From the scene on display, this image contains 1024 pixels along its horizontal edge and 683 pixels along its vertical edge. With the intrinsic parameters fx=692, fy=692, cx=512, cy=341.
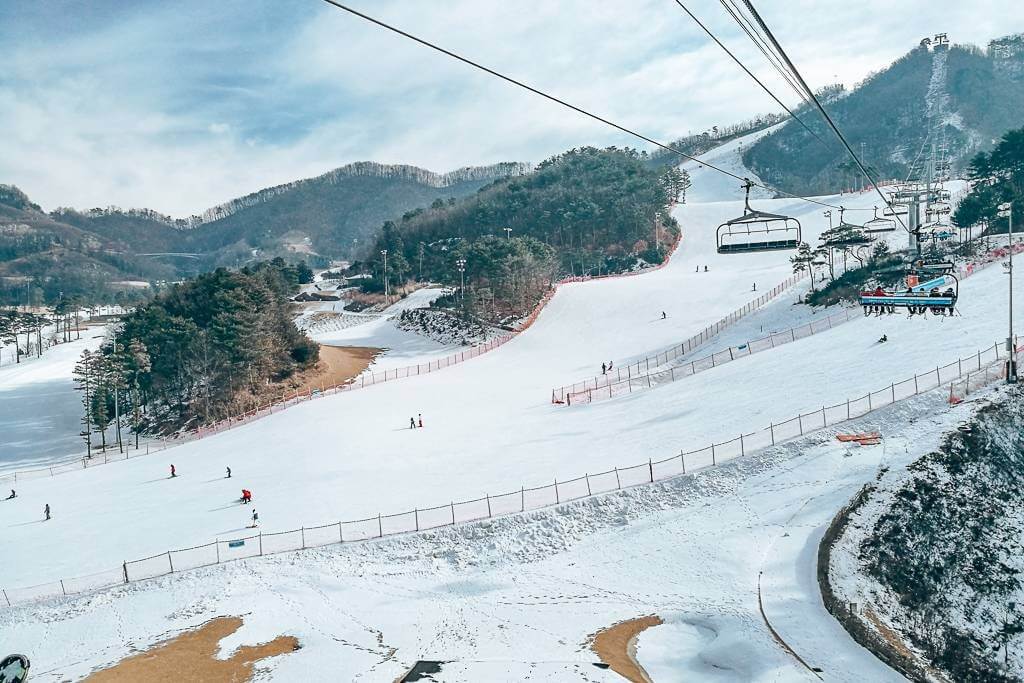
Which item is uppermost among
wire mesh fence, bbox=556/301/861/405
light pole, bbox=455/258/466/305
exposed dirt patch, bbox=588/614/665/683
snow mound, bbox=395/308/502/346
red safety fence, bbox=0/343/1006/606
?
light pole, bbox=455/258/466/305

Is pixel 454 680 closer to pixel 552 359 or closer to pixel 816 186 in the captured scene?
pixel 552 359

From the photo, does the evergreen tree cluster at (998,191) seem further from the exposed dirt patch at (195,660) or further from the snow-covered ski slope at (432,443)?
the exposed dirt patch at (195,660)

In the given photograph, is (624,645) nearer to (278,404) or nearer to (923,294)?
(923,294)

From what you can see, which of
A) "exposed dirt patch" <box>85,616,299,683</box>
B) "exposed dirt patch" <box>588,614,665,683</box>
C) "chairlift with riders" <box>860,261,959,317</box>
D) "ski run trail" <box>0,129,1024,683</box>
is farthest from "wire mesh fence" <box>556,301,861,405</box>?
"exposed dirt patch" <box>85,616,299,683</box>

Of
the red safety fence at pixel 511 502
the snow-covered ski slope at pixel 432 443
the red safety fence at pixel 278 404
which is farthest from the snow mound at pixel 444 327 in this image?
the red safety fence at pixel 511 502

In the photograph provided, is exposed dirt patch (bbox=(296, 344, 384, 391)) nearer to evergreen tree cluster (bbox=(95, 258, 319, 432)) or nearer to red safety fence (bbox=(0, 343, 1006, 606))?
evergreen tree cluster (bbox=(95, 258, 319, 432))

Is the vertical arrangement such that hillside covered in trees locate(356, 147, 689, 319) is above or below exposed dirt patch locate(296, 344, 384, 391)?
above

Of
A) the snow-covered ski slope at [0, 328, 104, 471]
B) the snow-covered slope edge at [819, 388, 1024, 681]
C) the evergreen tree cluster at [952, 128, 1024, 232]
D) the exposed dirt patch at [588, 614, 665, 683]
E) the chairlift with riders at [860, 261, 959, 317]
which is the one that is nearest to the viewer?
the exposed dirt patch at [588, 614, 665, 683]

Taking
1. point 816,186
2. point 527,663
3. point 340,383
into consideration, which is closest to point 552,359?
point 340,383
